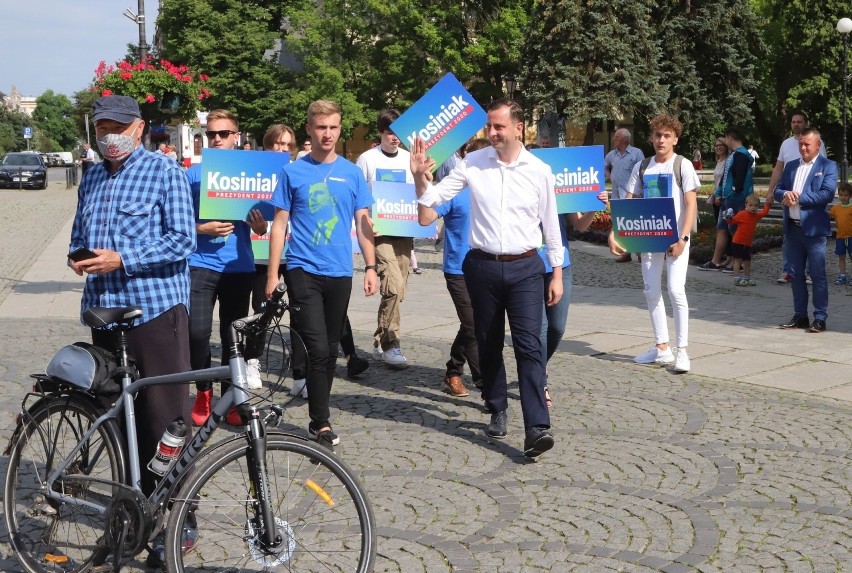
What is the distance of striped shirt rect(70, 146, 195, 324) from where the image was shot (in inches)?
181

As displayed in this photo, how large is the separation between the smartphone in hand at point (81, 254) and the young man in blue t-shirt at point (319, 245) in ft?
6.67

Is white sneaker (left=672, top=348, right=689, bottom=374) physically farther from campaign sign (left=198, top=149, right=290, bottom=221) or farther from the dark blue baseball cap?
the dark blue baseball cap

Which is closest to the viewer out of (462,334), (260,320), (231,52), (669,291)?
(260,320)

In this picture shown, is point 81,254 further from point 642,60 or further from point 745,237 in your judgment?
point 642,60

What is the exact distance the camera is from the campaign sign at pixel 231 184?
7.09m

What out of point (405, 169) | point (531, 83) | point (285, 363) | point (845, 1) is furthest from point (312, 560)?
point (845, 1)

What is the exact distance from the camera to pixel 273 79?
62375mm

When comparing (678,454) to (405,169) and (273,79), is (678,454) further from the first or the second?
(273,79)

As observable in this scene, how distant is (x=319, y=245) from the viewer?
6395 mm

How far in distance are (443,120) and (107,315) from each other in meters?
3.21

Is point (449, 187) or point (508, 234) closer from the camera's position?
point (508, 234)

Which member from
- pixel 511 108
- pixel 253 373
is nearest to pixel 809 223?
pixel 511 108

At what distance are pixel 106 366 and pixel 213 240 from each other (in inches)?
111

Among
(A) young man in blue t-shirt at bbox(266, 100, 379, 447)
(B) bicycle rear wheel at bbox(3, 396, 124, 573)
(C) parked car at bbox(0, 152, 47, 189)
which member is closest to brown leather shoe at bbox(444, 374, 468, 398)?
(A) young man in blue t-shirt at bbox(266, 100, 379, 447)
